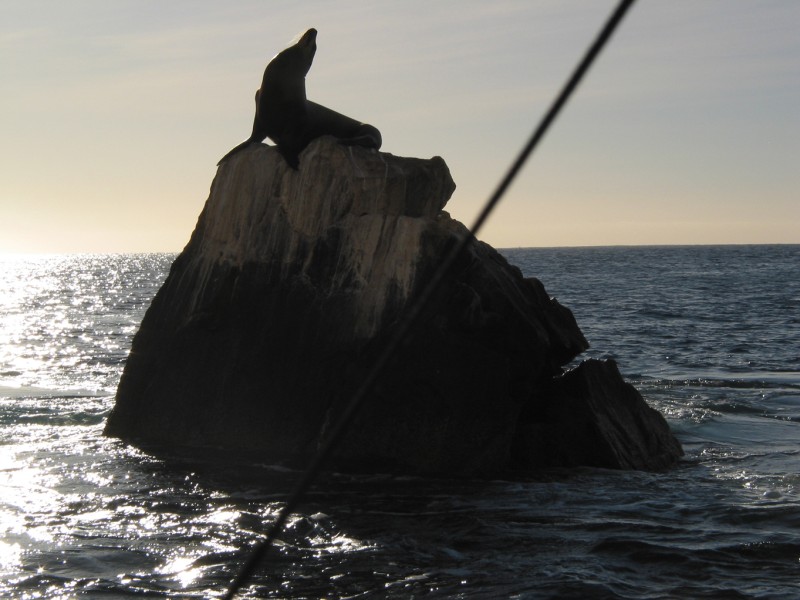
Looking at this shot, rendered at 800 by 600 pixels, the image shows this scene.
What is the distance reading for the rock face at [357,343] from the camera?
9531 mm

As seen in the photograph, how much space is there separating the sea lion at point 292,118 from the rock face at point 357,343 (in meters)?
0.25

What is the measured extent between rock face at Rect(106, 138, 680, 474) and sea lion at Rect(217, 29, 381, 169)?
0.25 metres

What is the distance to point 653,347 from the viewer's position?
22.2 meters

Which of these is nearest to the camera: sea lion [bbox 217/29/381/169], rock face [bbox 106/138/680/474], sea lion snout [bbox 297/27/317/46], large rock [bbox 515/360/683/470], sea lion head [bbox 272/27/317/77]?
rock face [bbox 106/138/680/474]

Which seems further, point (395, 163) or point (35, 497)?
point (395, 163)

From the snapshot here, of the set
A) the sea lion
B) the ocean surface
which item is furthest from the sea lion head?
the ocean surface

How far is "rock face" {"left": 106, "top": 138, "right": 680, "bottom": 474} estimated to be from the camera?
9531 millimetres

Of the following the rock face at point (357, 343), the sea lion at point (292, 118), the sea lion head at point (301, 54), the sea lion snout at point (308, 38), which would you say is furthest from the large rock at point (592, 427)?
the sea lion snout at point (308, 38)

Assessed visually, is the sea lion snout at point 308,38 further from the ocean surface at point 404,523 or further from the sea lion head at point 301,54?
the ocean surface at point 404,523

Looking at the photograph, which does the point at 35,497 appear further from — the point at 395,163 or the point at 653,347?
the point at 653,347

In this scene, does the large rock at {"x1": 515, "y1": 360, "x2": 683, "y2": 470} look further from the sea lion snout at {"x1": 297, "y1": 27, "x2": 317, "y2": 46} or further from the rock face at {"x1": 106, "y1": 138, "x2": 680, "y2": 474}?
the sea lion snout at {"x1": 297, "y1": 27, "x2": 317, "y2": 46}

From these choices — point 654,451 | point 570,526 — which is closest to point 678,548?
point 570,526

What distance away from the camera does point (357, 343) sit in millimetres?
9625

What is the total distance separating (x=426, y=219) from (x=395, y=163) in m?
0.85
